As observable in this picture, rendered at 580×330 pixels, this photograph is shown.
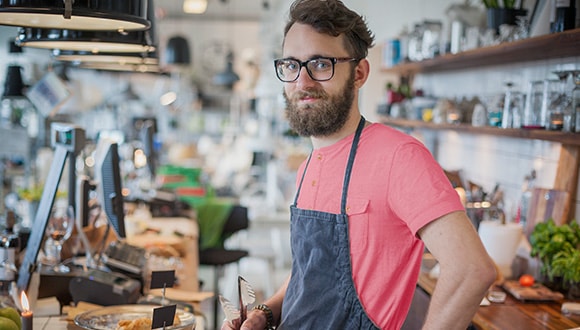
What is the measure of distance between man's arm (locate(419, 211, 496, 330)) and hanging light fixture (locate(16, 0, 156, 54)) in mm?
1181

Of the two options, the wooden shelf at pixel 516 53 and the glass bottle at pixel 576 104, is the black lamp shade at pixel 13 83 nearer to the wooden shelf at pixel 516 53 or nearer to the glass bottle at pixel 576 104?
the wooden shelf at pixel 516 53

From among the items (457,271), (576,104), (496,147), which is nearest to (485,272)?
(457,271)

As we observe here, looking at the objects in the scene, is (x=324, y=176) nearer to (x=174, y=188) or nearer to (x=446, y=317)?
(x=446, y=317)

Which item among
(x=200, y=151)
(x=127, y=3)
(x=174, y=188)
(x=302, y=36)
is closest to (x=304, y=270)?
(x=302, y=36)

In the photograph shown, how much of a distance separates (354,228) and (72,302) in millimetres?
1398

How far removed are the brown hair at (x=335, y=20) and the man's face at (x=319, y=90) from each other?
0.07 feet

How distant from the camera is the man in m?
1.84

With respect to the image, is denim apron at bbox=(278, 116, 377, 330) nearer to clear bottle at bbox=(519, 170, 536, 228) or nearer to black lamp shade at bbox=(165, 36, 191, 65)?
clear bottle at bbox=(519, 170, 536, 228)

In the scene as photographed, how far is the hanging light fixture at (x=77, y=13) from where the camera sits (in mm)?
1968

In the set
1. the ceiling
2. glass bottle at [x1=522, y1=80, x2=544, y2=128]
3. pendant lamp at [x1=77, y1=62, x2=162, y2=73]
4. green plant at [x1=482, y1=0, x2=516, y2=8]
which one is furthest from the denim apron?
the ceiling

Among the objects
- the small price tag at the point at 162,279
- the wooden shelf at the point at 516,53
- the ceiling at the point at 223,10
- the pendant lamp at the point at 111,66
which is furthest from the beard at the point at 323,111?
the ceiling at the point at 223,10

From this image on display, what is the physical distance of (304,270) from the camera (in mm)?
2195

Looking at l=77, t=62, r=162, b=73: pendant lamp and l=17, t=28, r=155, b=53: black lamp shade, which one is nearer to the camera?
l=17, t=28, r=155, b=53: black lamp shade

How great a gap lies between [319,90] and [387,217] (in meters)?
0.44
